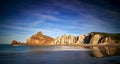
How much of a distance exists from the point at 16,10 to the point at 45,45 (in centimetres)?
107

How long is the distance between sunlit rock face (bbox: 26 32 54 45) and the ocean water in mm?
123

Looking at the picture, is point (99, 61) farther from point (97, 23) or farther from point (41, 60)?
point (41, 60)

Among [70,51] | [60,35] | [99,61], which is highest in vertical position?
[60,35]

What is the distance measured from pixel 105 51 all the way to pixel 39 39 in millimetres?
1828

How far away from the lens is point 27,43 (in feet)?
13.4

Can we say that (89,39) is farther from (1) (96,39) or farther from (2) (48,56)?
(2) (48,56)

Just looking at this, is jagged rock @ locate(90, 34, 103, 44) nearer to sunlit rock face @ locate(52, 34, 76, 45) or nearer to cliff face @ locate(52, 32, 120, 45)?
cliff face @ locate(52, 32, 120, 45)

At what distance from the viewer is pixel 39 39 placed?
4.23 m

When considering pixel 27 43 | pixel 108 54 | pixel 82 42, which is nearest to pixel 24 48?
pixel 27 43

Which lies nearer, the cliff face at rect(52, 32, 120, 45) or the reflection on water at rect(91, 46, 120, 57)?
the cliff face at rect(52, 32, 120, 45)

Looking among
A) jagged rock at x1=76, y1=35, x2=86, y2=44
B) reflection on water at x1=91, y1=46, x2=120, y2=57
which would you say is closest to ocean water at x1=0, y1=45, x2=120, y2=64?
reflection on water at x1=91, y1=46, x2=120, y2=57

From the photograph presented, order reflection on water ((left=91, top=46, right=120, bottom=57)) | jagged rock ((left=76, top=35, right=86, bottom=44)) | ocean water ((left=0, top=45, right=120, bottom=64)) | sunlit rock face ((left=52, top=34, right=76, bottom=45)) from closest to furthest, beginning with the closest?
1. ocean water ((left=0, top=45, right=120, bottom=64))
2. sunlit rock face ((left=52, top=34, right=76, bottom=45))
3. jagged rock ((left=76, top=35, right=86, bottom=44))
4. reflection on water ((left=91, top=46, right=120, bottom=57))

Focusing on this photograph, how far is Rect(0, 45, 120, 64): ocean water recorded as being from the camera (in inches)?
154

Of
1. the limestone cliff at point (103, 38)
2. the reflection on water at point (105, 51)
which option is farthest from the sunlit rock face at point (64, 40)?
the reflection on water at point (105, 51)
